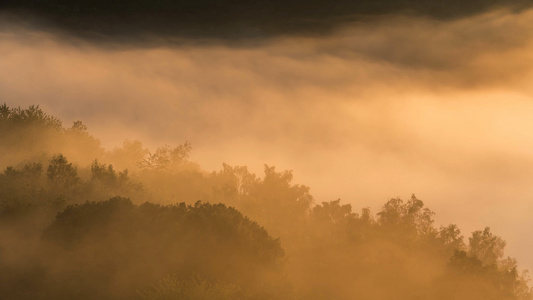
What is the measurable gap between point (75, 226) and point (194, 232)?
12905mm

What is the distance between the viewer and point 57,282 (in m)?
68.9

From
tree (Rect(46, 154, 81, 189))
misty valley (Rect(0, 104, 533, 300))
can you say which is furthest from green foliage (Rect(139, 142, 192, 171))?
tree (Rect(46, 154, 81, 189))

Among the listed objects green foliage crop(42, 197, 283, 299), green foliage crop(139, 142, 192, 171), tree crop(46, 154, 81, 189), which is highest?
green foliage crop(139, 142, 192, 171)

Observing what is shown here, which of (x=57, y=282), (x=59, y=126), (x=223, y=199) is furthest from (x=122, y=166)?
(x=57, y=282)

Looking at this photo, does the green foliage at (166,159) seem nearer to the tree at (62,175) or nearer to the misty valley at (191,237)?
the misty valley at (191,237)

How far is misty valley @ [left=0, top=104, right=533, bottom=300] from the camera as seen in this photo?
230ft

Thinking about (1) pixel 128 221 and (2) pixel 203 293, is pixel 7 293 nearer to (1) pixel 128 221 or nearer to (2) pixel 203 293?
(1) pixel 128 221

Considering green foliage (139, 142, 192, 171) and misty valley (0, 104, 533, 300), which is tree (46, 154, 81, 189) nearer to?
misty valley (0, 104, 533, 300)

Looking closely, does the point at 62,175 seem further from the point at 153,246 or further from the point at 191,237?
the point at 191,237

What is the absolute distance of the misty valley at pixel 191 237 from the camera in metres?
70.2

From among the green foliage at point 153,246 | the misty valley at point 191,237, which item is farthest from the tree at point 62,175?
the green foliage at point 153,246

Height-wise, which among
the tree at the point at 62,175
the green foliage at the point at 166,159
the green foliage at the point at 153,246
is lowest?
the green foliage at the point at 153,246

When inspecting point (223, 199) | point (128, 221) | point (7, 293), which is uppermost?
point (223, 199)

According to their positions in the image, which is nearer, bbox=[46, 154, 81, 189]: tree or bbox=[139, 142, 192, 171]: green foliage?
bbox=[46, 154, 81, 189]: tree
